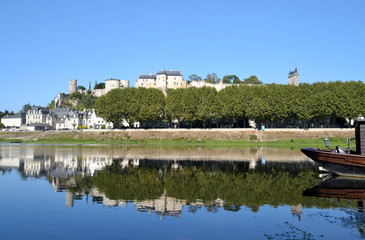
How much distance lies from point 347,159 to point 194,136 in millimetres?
62149

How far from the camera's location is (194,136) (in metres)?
87.8

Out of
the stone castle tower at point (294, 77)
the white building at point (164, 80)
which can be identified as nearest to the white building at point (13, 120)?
the white building at point (164, 80)

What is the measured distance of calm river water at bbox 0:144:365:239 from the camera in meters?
12.2

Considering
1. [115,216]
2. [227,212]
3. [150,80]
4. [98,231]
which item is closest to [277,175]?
[227,212]

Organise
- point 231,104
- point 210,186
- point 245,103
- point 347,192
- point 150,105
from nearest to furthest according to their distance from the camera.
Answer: point 347,192
point 210,186
point 245,103
point 231,104
point 150,105

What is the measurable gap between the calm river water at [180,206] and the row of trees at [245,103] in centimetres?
6386

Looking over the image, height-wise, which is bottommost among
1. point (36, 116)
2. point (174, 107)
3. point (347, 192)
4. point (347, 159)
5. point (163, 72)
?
point (347, 192)

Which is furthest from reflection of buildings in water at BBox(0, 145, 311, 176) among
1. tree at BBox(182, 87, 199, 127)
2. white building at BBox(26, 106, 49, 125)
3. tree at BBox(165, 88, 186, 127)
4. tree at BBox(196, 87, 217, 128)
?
white building at BBox(26, 106, 49, 125)

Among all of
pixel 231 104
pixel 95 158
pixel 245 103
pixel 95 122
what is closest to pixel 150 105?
pixel 231 104

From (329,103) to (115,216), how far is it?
265 ft

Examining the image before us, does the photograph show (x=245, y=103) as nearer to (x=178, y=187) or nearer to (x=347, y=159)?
(x=347, y=159)

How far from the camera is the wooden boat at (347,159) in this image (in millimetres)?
26266

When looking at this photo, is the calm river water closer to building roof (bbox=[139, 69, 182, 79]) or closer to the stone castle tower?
building roof (bbox=[139, 69, 182, 79])

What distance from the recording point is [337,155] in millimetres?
26750
